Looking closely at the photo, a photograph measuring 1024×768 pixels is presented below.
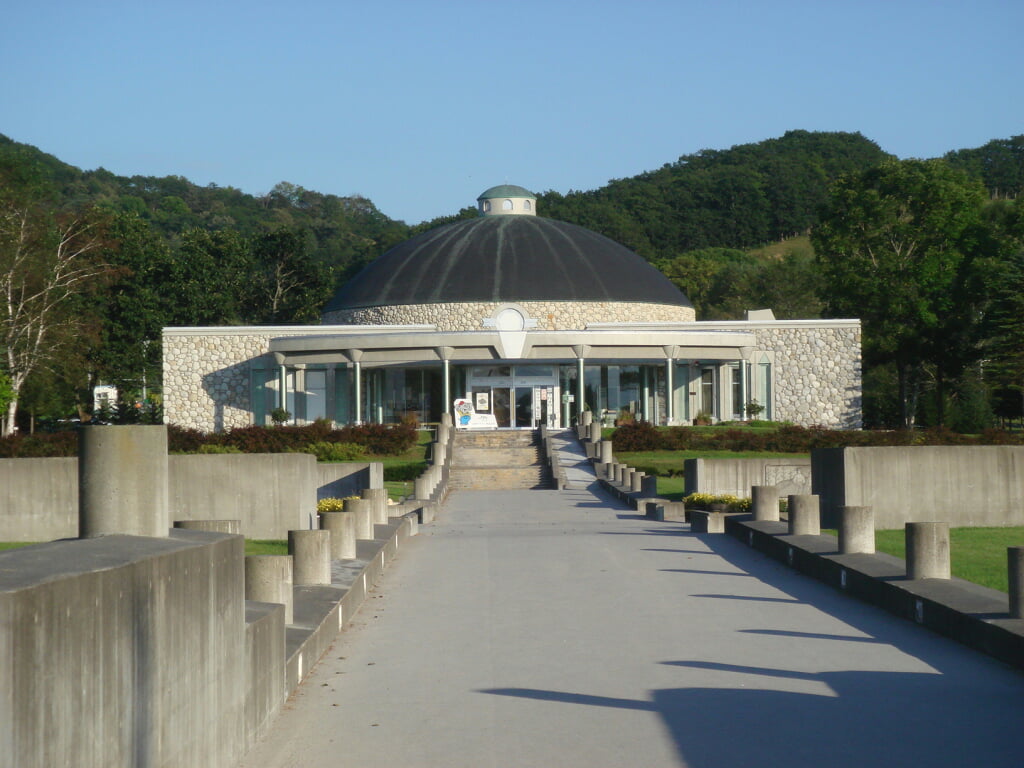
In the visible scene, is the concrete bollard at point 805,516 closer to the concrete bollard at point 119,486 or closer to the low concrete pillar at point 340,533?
the low concrete pillar at point 340,533

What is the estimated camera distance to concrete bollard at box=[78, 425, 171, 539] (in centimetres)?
650

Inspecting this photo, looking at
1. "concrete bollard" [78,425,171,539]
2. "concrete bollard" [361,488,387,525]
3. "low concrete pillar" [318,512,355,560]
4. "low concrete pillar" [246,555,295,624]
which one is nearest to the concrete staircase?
Result: "concrete bollard" [361,488,387,525]

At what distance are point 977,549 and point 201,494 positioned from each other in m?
11.5

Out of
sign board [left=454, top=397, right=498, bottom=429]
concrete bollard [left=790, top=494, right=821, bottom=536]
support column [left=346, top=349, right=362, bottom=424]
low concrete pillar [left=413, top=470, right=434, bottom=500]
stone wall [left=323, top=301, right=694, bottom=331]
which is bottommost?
low concrete pillar [left=413, top=470, right=434, bottom=500]

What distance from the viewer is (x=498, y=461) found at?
38.5 metres

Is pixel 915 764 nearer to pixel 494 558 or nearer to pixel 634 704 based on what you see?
pixel 634 704

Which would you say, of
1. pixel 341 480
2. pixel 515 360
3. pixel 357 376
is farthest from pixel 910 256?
A: pixel 341 480

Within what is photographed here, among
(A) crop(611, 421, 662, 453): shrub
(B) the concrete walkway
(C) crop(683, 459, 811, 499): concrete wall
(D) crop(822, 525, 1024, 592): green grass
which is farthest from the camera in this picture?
(A) crop(611, 421, 662, 453): shrub

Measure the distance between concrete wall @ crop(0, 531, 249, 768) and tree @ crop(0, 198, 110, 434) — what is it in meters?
40.3

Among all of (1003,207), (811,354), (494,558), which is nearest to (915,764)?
(494,558)

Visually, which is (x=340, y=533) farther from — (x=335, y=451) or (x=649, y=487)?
(x=335, y=451)

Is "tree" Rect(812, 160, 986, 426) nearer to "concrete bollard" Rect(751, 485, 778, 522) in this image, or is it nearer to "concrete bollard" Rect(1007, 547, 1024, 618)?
"concrete bollard" Rect(751, 485, 778, 522)

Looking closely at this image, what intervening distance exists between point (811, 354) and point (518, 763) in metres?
48.6

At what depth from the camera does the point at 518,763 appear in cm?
670
